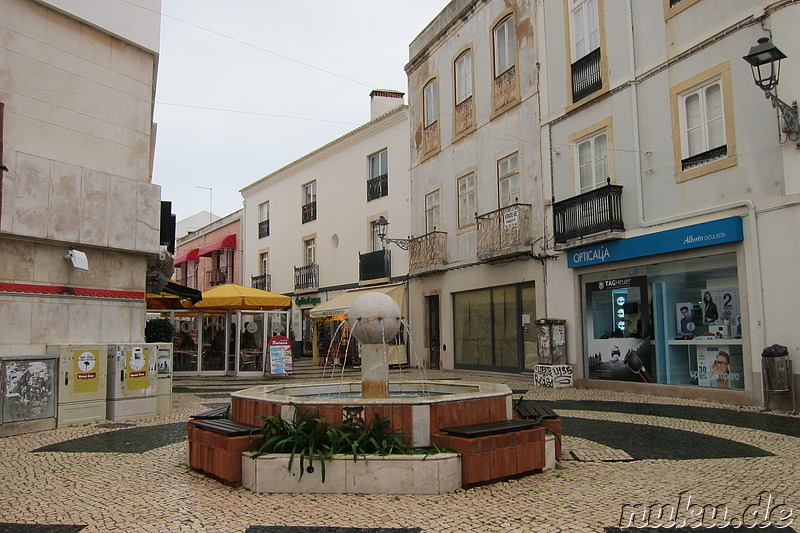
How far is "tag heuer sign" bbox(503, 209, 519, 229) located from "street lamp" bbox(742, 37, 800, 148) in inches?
285

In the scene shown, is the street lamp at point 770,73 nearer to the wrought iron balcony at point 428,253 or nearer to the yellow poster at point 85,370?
the yellow poster at point 85,370

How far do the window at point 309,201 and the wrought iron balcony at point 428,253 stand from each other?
9.26 meters

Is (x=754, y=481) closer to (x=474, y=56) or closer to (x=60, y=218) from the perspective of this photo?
(x=60, y=218)

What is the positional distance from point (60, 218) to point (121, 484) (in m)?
6.37

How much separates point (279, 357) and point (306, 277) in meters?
11.3

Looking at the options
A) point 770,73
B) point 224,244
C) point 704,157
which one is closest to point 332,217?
point 224,244

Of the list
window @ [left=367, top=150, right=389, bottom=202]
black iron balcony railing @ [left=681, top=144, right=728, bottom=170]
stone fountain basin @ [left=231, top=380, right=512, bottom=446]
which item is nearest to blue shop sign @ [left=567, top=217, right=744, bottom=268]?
black iron balcony railing @ [left=681, top=144, right=728, bottom=170]

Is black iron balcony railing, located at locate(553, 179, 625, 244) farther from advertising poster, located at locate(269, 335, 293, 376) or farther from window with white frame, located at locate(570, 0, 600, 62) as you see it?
advertising poster, located at locate(269, 335, 293, 376)

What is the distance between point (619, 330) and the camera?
46.8 ft

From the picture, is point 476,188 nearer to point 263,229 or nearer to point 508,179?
point 508,179

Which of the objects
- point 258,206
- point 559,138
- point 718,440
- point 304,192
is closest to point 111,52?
point 559,138

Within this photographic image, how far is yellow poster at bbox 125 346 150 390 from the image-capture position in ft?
35.7

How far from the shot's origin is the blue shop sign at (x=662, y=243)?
11438 mm

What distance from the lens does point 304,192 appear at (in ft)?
105
